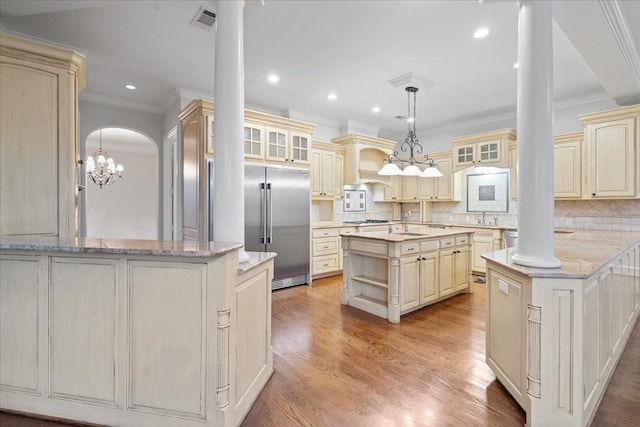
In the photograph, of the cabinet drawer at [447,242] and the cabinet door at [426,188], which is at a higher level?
the cabinet door at [426,188]

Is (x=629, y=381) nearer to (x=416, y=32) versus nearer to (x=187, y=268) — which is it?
(x=187, y=268)

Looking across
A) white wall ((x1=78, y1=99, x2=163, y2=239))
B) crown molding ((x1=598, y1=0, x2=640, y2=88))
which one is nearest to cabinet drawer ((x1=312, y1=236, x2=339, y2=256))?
white wall ((x1=78, y1=99, x2=163, y2=239))

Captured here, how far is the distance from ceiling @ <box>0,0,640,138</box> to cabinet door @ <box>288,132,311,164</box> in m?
0.60

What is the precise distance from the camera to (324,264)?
212 inches

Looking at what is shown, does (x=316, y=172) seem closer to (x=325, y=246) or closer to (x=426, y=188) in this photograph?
(x=325, y=246)

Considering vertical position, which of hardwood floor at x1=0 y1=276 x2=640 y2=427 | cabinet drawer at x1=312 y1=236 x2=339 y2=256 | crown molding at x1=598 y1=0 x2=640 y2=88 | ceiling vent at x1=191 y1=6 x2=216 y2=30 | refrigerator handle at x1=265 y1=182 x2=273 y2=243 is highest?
ceiling vent at x1=191 y1=6 x2=216 y2=30

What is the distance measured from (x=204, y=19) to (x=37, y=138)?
5.52 feet

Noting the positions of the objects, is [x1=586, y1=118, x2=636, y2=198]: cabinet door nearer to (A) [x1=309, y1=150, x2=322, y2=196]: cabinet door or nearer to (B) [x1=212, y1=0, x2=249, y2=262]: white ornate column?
(A) [x1=309, y1=150, x2=322, y2=196]: cabinet door

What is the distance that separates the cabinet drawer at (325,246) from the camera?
5273 mm

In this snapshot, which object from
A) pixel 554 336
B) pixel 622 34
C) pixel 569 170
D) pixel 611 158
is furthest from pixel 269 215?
pixel 611 158

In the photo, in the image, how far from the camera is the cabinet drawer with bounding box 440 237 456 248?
13.0 ft

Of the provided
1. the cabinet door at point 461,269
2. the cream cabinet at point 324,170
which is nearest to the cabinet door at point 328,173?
the cream cabinet at point 324,170

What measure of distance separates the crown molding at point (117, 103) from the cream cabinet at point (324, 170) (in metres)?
2.71

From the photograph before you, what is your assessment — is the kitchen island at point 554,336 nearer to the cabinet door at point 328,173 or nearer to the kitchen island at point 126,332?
the kitchen island at point 126,332
